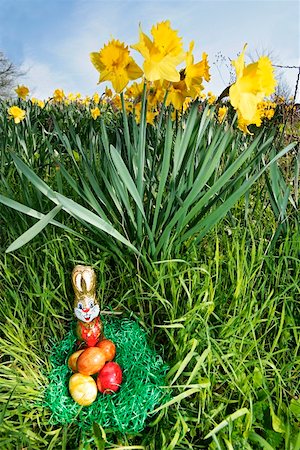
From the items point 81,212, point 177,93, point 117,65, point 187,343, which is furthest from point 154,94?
point 187,343

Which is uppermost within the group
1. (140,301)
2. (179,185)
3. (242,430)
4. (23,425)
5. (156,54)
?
(156,54)

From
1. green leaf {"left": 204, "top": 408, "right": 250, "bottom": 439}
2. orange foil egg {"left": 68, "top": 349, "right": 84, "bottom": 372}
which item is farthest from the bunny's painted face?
green leaf {"left": 204, "top": 408, "right": 250, "bottom": 439}

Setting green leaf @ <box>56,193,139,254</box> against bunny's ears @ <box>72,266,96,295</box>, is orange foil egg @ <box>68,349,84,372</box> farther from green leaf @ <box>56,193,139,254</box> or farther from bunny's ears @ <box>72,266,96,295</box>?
green leaf @ <box>56,193,139,254</box>

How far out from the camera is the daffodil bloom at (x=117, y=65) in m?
1.25

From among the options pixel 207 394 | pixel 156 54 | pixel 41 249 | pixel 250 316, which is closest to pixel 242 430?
pixel 207 394

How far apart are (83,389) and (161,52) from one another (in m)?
0.93

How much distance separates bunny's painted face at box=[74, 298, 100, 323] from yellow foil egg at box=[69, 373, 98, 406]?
156mm

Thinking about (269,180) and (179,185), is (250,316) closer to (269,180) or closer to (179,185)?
(179,185)

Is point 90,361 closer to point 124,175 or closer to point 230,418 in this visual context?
point 230,418

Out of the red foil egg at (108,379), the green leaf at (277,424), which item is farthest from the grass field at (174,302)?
the red foil egg at (108,379)

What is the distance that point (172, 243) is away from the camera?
1.37 meters

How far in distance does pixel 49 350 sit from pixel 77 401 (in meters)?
0.26

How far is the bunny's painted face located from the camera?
4.09 feet

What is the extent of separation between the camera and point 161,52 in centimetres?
119
